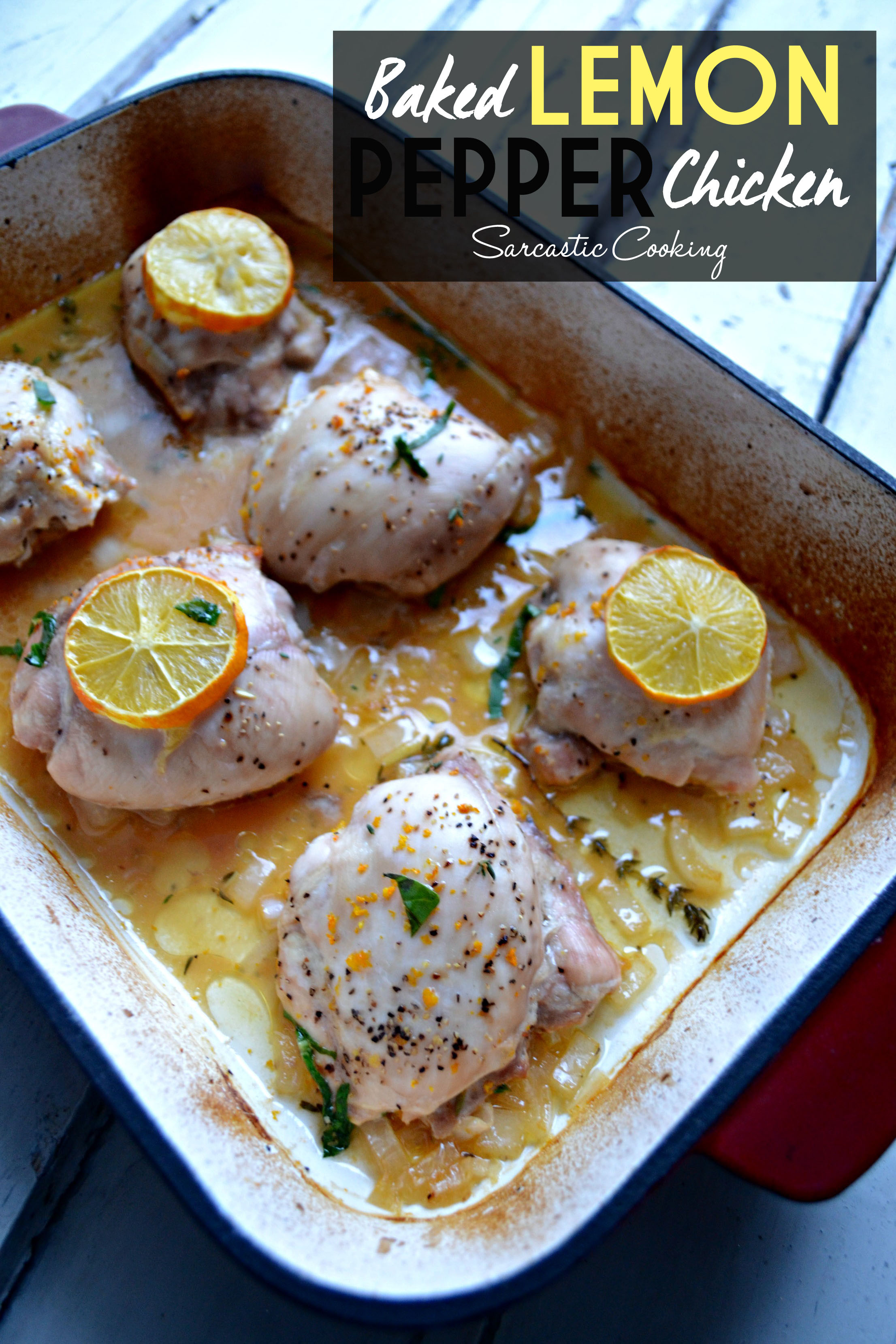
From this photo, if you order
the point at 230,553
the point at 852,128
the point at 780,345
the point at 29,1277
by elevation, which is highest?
the point at 852,128

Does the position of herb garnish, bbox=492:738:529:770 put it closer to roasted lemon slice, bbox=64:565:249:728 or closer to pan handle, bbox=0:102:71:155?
roasted lemon slice, bbox=64:565:249:728

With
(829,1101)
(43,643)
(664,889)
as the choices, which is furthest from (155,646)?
(829,1101)

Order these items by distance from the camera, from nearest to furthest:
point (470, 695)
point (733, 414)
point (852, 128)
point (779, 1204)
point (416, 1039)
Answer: point (416, 1039) < point (779, 1204) < point (733, 414) < point (470, 695) < point (852, 128)

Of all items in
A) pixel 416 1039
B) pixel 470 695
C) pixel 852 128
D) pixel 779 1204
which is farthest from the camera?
pixel 852 128

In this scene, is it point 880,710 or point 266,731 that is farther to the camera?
point 880,710

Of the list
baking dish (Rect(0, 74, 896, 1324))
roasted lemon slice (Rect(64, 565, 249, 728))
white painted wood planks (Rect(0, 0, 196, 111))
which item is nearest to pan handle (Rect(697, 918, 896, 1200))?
baking dish (Rect(0, 74, 896, 1324))

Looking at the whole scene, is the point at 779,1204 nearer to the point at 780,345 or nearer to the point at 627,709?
the point at 627,709

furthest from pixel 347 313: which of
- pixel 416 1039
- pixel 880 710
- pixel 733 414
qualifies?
pixel 416 1039
